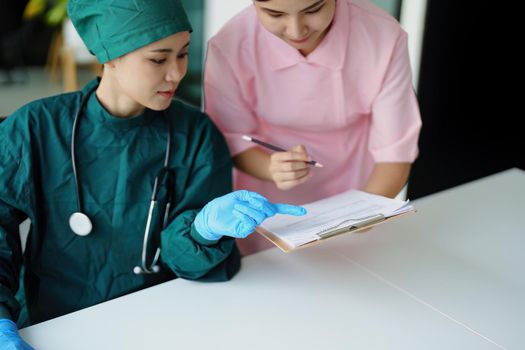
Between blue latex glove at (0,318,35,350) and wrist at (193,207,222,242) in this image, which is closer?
blue latex glove at (0,318,35,350)

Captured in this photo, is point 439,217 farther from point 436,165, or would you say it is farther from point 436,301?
point 436,165

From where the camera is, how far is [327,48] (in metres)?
1.57

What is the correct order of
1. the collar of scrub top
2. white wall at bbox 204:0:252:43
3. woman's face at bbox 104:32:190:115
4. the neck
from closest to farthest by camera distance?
woman's face at bbox 104:32:190:115 < the neck < the collar of scrub top < white wall at bbox 204:0:252:43

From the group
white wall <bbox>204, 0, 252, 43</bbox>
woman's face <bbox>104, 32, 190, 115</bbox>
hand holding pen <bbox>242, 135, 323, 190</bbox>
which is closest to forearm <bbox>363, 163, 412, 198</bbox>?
hand holding pen <bbox>242, 135, 323, 190</bbox>

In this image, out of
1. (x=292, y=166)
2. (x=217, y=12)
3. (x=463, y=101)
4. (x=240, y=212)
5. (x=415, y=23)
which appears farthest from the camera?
(x=217, y=12)

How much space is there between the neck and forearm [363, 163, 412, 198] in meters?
0.67

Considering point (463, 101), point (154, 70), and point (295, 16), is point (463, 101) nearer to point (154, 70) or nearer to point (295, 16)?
point (295, 16)

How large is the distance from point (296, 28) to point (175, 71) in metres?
0.28

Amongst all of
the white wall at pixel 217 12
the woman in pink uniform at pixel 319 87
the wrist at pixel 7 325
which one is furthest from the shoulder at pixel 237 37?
the white wall at pixel 217 12

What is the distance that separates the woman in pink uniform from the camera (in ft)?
5.20

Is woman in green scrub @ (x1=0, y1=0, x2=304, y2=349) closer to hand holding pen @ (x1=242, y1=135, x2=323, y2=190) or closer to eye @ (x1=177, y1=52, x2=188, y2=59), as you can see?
eye @ (x1=177, y1=52, x2=188, y2=59)

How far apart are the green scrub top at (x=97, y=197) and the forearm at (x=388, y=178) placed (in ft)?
1.44

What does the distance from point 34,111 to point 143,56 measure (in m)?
0.29

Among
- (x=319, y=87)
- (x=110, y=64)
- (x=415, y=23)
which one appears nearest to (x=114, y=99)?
(x=110, y=64)
